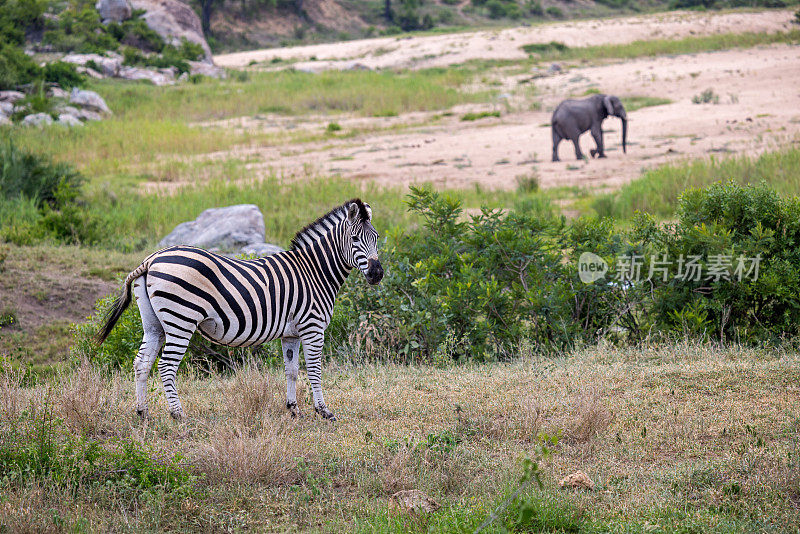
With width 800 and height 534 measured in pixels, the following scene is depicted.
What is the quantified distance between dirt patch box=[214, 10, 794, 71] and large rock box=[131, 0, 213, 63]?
2.48m

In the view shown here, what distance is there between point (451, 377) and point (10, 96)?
26.3 m

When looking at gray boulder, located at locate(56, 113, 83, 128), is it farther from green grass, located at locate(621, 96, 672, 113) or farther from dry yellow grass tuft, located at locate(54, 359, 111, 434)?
dry yellow grass tuft, located at locate(54, 359, 111, 434)

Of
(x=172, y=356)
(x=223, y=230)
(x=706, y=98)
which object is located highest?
(x=706, y=98)

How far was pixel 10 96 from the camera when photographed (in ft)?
91.9

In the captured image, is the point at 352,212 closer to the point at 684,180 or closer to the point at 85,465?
the point at 85,465

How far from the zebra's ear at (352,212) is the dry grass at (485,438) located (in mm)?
1601

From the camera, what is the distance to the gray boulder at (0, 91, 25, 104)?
27734 mm

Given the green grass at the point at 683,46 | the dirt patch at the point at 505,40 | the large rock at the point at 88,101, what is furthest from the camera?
the dirt patch at the point at 505,40

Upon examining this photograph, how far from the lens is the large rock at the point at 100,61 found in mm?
37312

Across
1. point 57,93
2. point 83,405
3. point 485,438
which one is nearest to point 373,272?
point 485,438

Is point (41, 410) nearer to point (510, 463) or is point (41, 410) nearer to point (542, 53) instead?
point (510, 463)

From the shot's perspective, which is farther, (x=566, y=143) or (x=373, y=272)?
(x=566, y=143)

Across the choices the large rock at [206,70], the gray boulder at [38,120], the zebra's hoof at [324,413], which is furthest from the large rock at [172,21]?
the zebra's hoof at [324,413]

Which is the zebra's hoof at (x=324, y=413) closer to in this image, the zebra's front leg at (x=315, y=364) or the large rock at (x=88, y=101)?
the zebra's front leg at (x=315, y=364)
